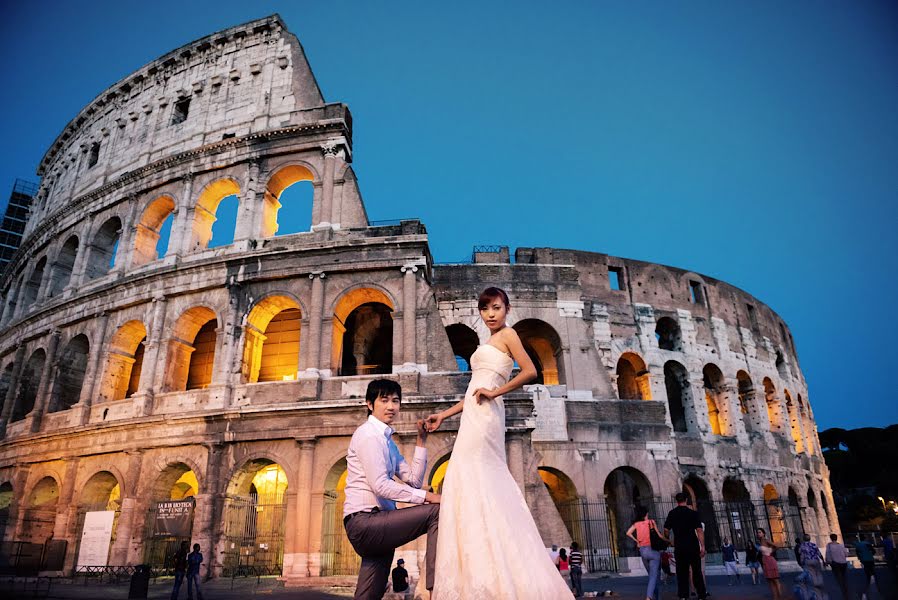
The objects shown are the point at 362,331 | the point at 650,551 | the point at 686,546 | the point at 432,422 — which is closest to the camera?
the point at 432,422

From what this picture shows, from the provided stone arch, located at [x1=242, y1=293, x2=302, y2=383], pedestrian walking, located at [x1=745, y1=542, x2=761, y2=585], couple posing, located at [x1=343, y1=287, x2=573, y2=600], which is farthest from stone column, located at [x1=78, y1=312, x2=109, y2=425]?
pedestrian walking, located at [x1=745, y1=542, x2=761, y2=585]

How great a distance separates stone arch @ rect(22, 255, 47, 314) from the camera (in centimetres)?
2047

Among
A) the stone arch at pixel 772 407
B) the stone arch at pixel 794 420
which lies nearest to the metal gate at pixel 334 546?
the stone arch at pixel 772 407

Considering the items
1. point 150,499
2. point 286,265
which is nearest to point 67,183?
point 286,265

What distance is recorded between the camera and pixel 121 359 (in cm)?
1576

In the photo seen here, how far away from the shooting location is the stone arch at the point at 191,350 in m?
14.6

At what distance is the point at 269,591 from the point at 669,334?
15.9 meters

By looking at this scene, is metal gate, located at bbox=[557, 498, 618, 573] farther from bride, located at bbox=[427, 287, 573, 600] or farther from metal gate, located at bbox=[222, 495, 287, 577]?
bride, located at bbox=[427, 287, 573, 600]

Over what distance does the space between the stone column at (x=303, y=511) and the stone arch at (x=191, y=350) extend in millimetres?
4379

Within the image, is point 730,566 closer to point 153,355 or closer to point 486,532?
point 486,532

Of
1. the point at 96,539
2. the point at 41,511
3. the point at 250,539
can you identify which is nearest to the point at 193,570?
the point at 250,539

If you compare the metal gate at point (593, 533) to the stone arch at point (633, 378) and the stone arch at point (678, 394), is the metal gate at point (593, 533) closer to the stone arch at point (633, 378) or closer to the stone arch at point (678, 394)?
the stone arch at point (633, 378)

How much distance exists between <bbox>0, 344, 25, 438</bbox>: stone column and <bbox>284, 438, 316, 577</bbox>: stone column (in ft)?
37.9

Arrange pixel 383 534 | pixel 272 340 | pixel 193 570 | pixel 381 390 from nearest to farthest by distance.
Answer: pixel 383 534, pixel 381 390, pixel 193 570, pixel 272 340
